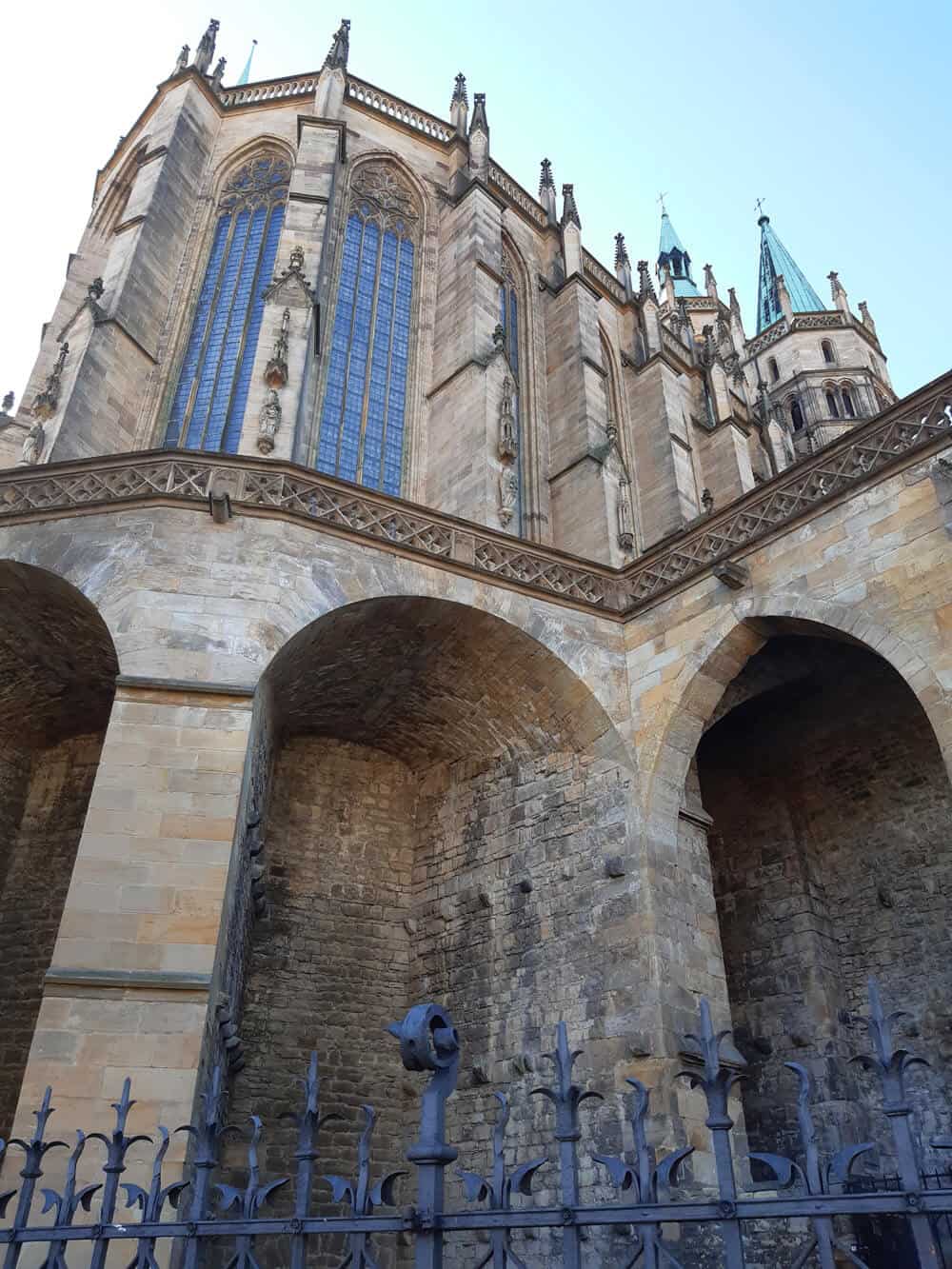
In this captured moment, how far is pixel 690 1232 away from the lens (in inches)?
302

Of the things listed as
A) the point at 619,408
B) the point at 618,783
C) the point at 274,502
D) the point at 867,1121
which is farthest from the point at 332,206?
the point at 867,1121

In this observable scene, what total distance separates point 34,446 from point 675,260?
4489 centimetres

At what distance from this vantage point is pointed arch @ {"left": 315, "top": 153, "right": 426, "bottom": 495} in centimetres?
1622

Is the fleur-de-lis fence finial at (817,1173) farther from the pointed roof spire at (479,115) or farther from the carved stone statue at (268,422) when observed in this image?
the pointed roof spire at (479,115)

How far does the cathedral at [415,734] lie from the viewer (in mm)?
7707

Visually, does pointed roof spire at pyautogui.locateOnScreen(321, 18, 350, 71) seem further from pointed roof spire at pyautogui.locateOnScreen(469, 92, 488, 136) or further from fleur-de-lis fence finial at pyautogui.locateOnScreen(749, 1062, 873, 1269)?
fleur-de-lis fence finial at pyautogui.locateOnScreen(749, 1062, 873, 1269)

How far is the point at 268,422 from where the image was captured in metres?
13.7

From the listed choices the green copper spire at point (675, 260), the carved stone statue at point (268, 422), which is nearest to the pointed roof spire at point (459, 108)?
the carved stone statue at point (268, 422)

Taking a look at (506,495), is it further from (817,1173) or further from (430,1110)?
(817,1173)

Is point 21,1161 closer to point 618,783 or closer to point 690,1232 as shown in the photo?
point 690,1232

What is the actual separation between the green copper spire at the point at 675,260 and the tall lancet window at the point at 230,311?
111 ft

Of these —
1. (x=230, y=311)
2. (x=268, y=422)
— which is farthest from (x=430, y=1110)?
(x=230, y=311)

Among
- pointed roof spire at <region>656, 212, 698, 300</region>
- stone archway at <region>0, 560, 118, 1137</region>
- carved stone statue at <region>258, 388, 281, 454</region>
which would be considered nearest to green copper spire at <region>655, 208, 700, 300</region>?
pointed roof spire at <region>656, 212, 698, 300</region>

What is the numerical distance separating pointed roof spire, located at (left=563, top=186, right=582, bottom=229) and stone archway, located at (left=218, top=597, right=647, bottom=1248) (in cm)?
1537
